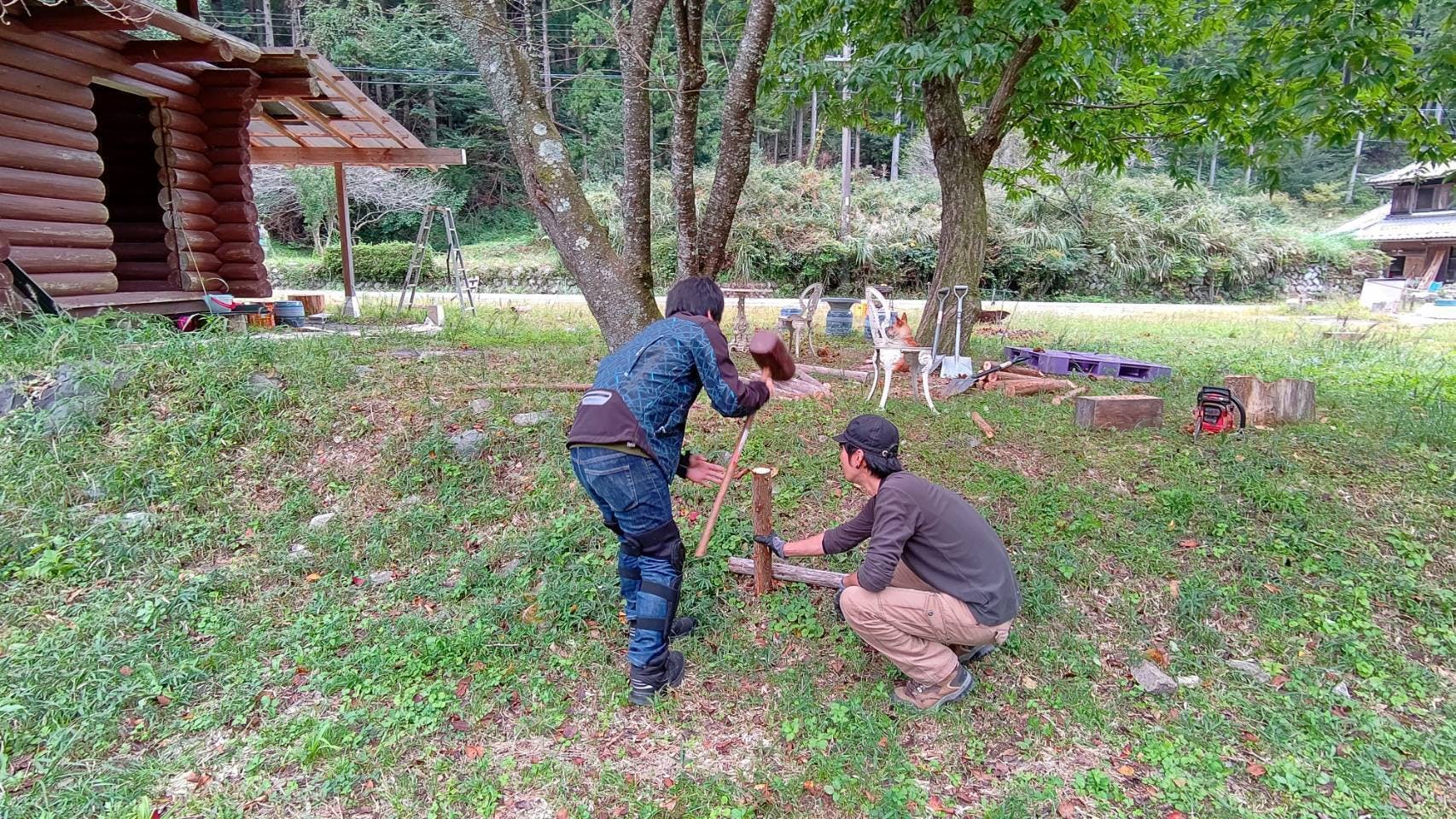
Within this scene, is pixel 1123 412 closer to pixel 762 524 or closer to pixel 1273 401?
pixel 1273 401

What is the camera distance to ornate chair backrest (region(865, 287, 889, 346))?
6.43 m

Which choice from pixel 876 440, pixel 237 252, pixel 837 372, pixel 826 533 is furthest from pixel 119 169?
pixel 876 440

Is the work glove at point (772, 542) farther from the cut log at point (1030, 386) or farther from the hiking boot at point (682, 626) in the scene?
the cut log at point (1030, 386)

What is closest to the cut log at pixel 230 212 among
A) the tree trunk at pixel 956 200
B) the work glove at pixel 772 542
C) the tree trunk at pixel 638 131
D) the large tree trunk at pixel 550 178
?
the large tree trunk at pixel 550 178

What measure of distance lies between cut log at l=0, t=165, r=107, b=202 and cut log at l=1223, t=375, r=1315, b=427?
32.8 feet

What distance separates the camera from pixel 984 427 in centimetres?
549

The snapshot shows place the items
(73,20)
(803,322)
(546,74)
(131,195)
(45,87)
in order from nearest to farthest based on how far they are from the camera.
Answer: (73,20), (45,87), (546,74), (803,322), (131,195)

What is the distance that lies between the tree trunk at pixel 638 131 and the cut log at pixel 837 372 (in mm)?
2639

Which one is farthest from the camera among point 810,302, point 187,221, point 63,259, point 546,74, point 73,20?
point 810,302

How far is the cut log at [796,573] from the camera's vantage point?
3.72 metres

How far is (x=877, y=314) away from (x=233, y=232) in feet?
25.3

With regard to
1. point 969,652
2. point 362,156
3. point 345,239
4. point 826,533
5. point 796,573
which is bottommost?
point 969,652

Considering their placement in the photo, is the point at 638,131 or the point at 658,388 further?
the point at 638,131

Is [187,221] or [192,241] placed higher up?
[187,221]
